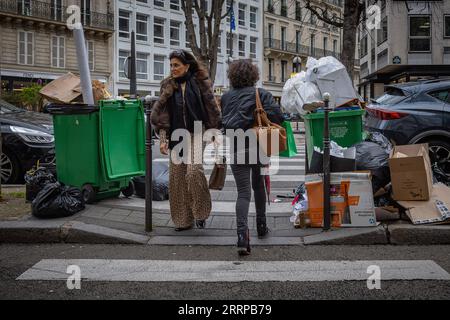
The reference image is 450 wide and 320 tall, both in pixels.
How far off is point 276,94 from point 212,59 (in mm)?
38135

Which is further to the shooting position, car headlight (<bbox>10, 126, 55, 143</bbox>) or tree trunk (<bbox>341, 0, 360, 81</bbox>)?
tree trunk (<bbox>341, 0, 360, 81</bbox>)

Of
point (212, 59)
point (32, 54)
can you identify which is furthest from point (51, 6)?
point (212, 59)

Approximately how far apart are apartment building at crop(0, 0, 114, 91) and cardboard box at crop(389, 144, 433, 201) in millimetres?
33222

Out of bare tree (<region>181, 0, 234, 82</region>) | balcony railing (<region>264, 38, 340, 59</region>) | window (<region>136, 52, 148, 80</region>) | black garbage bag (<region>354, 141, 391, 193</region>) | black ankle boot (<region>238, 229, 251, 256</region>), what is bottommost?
black ankle boot (<region>238, 229, 251, 256</region>)

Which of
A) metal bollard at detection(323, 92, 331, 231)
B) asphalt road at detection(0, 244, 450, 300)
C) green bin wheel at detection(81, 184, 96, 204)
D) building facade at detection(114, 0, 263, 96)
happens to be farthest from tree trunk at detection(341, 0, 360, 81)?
building facade at detection(114, 0, 263, 96)

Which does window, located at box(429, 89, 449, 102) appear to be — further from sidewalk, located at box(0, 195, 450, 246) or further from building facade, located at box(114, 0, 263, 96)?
building facade, located at box(114, 0, 263, 96)

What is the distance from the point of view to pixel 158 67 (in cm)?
4744

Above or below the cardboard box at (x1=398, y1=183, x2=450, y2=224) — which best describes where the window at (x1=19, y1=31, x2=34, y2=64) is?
above

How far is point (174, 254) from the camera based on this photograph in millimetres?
4648

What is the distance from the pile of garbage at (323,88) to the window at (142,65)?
40300 millimetres

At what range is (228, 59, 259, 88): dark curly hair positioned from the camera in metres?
4.77

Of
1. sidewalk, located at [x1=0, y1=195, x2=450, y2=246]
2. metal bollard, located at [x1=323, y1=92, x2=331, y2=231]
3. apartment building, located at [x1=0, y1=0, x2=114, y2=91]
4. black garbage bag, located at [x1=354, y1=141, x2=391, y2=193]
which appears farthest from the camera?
apartment building, located at [x1=0, y1=0, x2=114, y2=91]

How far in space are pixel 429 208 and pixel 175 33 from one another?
46493 mm
